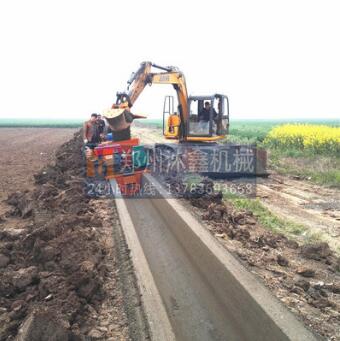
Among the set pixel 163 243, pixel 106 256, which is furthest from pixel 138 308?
pixel 163 243

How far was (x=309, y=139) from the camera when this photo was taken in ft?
70.8

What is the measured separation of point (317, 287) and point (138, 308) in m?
2.55

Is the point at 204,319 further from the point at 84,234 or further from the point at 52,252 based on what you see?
the point at 84,234

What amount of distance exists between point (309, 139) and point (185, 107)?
9532 mm

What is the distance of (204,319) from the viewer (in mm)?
4828

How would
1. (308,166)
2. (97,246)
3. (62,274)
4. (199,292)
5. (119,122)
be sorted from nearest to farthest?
(199,292) < (62,274) < (97,246) < (119,122) < (308,166)

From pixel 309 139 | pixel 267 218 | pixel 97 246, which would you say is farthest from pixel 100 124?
pixel 309 139

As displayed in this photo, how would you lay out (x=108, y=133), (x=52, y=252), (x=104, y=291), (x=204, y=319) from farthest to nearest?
1. (x=108, y=133)
2. (x=52, y=252)
3. (x=104, y=291)
4. (x=204, y=319)

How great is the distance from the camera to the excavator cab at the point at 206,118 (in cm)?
1418

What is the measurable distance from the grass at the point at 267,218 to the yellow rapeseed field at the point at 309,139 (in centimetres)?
1038

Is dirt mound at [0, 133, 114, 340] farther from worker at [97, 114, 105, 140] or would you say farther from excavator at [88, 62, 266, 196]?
worker at [97, 114, 105, 140]

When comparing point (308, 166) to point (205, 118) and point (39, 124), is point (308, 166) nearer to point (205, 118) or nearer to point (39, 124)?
point (205, 118)

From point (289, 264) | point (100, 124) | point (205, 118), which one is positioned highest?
point (205, 118)

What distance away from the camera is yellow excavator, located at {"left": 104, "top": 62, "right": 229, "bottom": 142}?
14016mm
